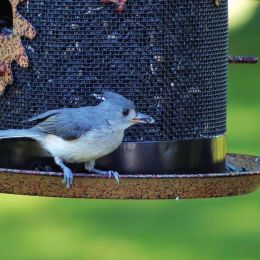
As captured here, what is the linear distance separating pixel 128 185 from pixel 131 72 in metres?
0.74

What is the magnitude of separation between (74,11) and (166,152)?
0.84 m

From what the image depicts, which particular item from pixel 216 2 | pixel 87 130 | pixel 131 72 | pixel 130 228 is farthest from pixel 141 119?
pixel 130 228

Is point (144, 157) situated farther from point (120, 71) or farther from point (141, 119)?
point (120, 71)

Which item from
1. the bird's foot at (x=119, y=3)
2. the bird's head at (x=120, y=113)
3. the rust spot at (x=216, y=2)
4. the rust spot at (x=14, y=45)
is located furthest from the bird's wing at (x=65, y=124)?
the rust spot at (x=216, y=2)

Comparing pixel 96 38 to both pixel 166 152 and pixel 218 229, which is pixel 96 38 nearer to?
pixel 166 152

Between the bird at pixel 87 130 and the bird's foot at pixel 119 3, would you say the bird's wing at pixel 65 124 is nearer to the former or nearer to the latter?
the bird at pixel 87 130

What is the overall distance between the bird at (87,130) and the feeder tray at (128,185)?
101mm

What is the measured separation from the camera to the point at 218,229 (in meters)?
13.3

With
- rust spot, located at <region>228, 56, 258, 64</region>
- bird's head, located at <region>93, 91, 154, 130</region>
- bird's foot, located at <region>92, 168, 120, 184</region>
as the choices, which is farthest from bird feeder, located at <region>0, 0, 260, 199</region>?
rust spot, located at <region>228, 56, 258, 64</region>

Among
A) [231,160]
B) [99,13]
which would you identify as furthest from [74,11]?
[231,160]

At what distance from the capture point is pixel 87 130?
7.53 metres

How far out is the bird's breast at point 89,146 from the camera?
294 inches

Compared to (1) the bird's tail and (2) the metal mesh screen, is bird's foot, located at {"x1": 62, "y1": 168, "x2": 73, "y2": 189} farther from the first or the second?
(2) the metal mesh screen

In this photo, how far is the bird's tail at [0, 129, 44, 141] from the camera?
7566mm
